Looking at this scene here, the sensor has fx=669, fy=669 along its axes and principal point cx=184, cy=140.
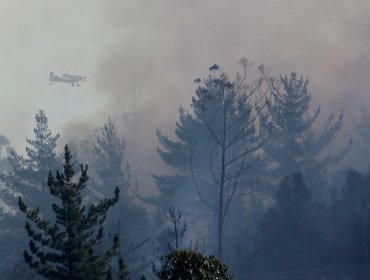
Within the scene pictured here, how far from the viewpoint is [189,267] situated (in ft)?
43.4

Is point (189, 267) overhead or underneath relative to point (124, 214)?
underneath

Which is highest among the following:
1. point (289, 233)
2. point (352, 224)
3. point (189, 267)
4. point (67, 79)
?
point (67, 79)

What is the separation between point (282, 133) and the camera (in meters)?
74.8

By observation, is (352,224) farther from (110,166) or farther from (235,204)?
(110,166)

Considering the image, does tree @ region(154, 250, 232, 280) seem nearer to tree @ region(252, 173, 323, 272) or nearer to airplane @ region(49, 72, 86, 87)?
tree @ region(252, 173, 323, 272)

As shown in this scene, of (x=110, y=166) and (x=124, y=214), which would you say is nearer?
(x=124, y=214)

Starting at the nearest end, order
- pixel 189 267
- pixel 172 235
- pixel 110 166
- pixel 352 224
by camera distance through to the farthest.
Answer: pixel 189 267 < pixel 172 235 < pixel 352 224 < pixel 110 166

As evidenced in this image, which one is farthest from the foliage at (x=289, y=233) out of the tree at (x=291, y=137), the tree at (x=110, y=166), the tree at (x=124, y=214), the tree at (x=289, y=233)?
the tree at (x=110, y=166)

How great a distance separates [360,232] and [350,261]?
2.35 m

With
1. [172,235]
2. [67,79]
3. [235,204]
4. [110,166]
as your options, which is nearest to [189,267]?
[172,235]

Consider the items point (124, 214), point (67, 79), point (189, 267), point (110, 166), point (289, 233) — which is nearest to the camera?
point (189, 267)

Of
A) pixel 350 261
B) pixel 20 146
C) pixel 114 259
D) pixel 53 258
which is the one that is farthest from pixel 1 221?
pixel 20 146

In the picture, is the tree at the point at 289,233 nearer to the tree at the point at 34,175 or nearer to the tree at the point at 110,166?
the tree at the point at 34,175

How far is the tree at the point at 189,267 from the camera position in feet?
43.2
